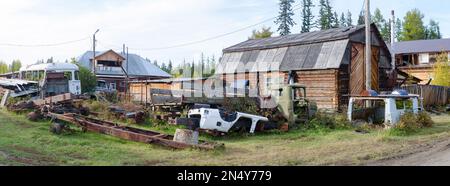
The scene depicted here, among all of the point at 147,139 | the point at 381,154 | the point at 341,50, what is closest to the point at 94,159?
the point at 147,139

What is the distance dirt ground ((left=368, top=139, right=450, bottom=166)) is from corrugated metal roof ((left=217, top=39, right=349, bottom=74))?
12575 mm

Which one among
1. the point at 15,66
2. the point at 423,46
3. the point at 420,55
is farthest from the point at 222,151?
the point at 15,66

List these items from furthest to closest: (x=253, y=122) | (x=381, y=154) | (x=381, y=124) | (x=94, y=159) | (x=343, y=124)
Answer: (x=381, y=124) < (x=343, y=124) < (x=253, y=122) < (x=381, y=154) < (x=94, y=159)

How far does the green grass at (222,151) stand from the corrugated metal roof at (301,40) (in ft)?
36.1

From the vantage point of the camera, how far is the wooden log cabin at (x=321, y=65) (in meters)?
24.8

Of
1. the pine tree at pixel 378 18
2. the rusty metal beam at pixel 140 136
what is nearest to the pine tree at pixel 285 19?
the pine tree at pixel 378 18

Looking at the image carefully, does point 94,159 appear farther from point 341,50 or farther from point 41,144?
point 341,50

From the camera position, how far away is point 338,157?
10219 millimetres

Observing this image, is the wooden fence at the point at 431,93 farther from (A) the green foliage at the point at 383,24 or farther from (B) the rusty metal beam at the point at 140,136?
(A) the green foliage at the point at 383,24

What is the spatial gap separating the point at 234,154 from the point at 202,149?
2.84ft

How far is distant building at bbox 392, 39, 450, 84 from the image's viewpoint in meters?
53.1

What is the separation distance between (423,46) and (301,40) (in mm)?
35548

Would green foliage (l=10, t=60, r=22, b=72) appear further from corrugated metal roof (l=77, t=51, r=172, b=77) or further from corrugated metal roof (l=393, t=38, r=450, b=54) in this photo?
corrugated metal roof (l=393, t=38, r=450, b=54)

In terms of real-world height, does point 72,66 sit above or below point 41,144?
above
